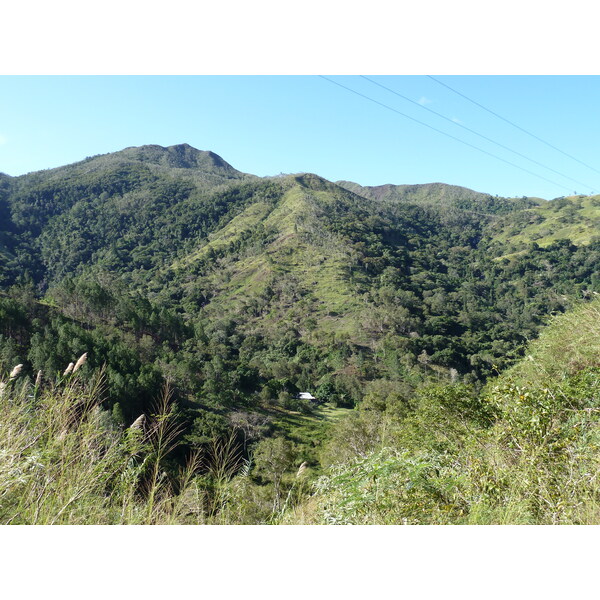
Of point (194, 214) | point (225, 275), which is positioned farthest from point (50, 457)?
point (194, 214)

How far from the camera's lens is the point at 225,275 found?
83.9 metres

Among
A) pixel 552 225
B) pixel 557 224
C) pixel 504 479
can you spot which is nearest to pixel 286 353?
pixel 504 479

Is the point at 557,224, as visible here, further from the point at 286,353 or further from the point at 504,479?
the point at 504,479

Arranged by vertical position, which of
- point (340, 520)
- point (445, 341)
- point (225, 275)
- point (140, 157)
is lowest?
point (445, 341)

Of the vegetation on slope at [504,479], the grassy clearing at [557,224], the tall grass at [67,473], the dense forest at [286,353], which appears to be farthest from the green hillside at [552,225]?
the tall grass at [67,473]

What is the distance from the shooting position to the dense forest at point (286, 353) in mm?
2117

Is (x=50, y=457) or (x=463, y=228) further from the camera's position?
(x=463, y=228)

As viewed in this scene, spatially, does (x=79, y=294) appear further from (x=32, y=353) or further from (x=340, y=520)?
(x=340, y=520)

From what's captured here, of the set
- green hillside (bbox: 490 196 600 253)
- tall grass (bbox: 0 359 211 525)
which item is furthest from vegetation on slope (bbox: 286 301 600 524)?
green hillside (bbox: 490 196 600 253)

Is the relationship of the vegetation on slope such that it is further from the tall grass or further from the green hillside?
the green hillside

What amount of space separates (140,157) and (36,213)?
73.0m

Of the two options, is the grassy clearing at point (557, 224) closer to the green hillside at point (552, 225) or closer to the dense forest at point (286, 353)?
the green hillside at point (552, 225)

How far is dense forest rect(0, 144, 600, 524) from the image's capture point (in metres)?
2.12

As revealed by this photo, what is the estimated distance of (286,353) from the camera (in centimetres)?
5747
